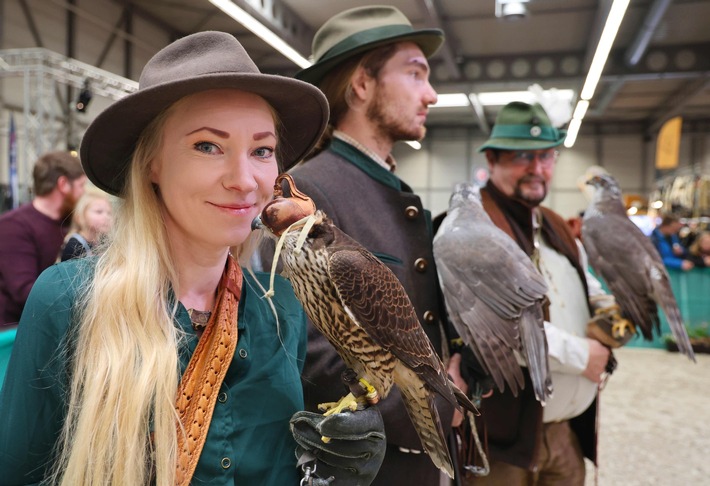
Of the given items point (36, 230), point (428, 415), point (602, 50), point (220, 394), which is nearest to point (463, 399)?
point (428, 415)

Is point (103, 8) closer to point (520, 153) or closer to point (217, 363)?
point (520, 153)

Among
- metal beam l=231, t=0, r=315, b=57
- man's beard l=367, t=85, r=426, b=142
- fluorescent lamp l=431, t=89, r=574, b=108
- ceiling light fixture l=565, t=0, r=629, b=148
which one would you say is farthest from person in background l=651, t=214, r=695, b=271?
man's beard l=367, t=85, r=426, b=142

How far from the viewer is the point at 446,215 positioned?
214 centimetres

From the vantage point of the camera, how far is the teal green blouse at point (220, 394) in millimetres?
988

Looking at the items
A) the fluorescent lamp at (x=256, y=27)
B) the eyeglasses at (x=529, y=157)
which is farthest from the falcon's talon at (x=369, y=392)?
the fluorescent lamp at (x=256, y=27)

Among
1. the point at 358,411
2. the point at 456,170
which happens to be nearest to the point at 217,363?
the point at 358,411

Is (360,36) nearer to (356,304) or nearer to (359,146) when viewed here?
Result: (359,146)

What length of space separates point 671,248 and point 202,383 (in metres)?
9.50

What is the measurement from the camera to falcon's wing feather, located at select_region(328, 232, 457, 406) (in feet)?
3.12

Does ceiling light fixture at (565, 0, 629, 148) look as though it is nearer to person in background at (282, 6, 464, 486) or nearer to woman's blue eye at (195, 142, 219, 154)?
person in background at (282, 6, 464, 486)

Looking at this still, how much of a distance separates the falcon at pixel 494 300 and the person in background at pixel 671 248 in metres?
7.99

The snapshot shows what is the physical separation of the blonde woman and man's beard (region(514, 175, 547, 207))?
163cm

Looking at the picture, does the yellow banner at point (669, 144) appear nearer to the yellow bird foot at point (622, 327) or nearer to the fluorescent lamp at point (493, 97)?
the fluorescent lamp at point (493, 97)

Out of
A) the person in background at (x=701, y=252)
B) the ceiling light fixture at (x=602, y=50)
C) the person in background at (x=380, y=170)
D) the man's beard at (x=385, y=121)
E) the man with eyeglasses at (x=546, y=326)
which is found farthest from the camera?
the person in background at (x=701, y=252)
